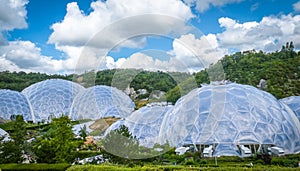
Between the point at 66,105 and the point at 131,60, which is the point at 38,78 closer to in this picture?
the point at 66,105

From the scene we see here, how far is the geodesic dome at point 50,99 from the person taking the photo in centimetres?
3262

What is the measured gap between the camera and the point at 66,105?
33469mm

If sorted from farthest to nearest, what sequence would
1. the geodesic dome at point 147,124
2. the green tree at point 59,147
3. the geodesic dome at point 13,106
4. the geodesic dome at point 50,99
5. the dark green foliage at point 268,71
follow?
1. the geodesic dome at point 50,99
2. the dark green foliage at point 268,71
3. the geodesic dome at point 13,106
4. the geodesic dome at point 147,124
5. the green tree at point 59,147

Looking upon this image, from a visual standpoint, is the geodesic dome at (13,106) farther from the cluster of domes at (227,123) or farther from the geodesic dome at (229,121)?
the geodesic dome at (229,121)

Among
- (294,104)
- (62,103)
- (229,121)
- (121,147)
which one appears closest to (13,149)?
(121,147)

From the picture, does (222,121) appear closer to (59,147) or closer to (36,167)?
(59,147)

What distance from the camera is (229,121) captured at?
14.1 m

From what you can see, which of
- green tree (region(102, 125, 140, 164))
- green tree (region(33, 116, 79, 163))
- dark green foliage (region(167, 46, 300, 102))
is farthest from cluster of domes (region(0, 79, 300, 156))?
dark green foliage (region(167, 46, 300, 102))

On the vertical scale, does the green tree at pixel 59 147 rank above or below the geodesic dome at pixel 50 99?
Result: below

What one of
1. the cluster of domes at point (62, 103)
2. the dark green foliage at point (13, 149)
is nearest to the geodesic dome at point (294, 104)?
the cluster of domes at point (62, 103)

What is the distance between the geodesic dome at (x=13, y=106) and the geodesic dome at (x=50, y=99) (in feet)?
3.40

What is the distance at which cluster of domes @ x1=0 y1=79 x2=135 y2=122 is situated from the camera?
30.2 metres

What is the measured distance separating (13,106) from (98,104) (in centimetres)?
878

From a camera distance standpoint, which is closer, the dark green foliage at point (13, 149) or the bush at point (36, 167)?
the bush at point (36, 167)
